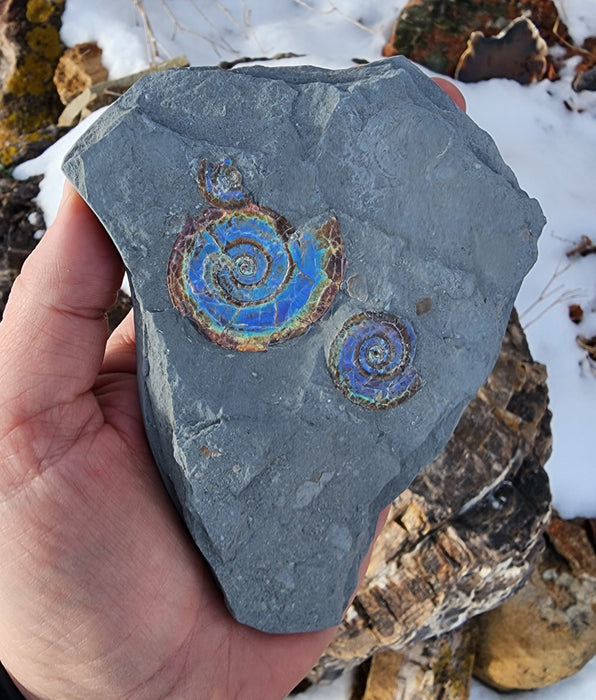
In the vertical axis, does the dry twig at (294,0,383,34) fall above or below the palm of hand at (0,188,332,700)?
above

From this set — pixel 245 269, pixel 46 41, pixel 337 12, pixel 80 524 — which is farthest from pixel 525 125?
pixel 80 524

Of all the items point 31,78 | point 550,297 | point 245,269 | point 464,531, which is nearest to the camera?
point 245,269

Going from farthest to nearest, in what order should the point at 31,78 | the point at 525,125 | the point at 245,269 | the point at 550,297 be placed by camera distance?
the point at 31,78 < the point at 525,125 < the point at 550,297 < the point at 245,269

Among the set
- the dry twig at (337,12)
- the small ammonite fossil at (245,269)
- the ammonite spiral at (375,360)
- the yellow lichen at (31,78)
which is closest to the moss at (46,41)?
the yellow lichen at (31,78)

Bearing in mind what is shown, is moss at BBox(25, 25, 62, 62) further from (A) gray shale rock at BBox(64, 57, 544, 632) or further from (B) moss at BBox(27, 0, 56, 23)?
(A) gray shale rock at BBox(64, 57, 544, 632)

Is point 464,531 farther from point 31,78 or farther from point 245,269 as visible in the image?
point 31,78

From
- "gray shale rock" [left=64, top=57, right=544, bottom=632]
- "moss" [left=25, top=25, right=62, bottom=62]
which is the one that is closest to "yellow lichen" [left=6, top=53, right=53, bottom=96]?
"moss" [left=25, top=25, right=62, bottom=62]

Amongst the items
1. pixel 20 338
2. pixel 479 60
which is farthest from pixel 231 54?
pixel 20 338
